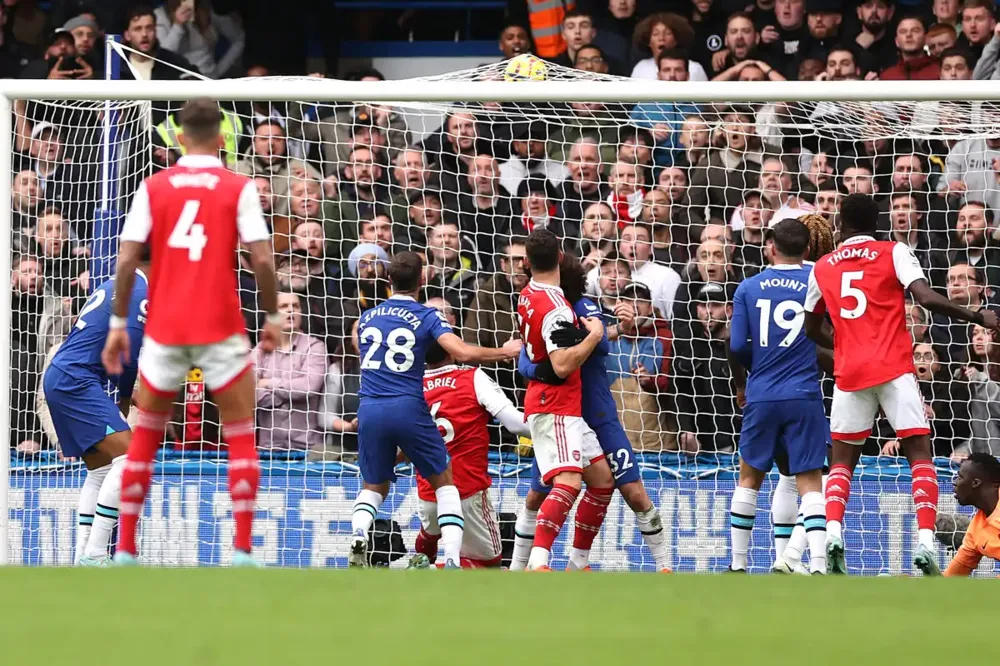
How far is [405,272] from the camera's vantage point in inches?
317

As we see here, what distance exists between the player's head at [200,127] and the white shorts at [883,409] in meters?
3.60

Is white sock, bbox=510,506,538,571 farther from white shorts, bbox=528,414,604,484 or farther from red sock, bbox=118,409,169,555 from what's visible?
red sock, bbox=118,409,169,555

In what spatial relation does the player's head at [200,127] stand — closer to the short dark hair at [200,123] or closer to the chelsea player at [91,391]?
the short dark hair at [200,123]

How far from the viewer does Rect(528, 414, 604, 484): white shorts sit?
25.6ft

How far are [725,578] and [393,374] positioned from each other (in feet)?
11.5

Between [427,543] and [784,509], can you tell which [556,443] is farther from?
[784,509]

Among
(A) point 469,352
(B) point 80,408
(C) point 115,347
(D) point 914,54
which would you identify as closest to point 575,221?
(A) point 469,352

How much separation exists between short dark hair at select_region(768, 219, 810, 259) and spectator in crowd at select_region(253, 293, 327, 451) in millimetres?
3273

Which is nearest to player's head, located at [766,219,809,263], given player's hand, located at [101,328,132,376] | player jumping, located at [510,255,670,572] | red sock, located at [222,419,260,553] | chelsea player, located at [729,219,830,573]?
chelsea player, located at [729,219,830,573]

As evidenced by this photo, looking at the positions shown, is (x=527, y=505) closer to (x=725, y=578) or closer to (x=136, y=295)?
(x=136, y=295)

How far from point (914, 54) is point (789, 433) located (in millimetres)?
4749

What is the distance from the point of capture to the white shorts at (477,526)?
858 centimetres

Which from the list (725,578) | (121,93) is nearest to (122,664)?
(725,578)

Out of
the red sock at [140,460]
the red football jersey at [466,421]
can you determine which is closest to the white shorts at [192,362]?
the red sock at [140,460]
